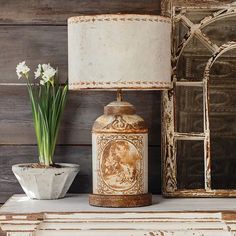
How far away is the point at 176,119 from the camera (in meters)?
2.02

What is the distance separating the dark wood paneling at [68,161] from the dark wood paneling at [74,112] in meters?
0.03

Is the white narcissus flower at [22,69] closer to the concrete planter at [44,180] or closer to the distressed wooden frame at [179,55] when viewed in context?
the concrete planter at [44,180]

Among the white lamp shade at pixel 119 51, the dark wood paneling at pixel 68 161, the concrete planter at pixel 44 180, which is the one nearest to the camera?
the white lamp shade at pixel 119 51

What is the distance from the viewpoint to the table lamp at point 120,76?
5.78ft

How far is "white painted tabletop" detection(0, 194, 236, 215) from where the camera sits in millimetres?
1793

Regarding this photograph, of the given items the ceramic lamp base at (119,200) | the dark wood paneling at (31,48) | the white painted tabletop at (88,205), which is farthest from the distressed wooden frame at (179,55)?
the dark wood paneling at (31,48)

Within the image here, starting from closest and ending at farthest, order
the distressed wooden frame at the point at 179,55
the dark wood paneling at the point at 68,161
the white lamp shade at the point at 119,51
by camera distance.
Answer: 1. the white lamp shade at the point at 119,51
2. the distressed wooden frame at the point at 179,55
3. the dark wood paneling at the point at 68,161

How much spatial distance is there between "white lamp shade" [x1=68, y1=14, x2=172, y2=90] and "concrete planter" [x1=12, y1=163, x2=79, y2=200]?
0.86 feet

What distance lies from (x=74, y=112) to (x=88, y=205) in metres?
0.36

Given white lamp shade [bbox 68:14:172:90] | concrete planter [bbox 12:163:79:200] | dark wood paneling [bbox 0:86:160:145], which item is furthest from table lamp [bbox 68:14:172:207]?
dark wood paneling [bbox 0:86:160:145]

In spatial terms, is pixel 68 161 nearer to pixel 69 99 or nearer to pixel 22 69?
pixel 69 99

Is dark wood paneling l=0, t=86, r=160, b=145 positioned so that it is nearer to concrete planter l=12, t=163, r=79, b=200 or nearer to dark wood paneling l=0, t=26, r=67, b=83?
dark wood paneling l=0, t=26, r=67, b=83

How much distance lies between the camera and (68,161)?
2117mm

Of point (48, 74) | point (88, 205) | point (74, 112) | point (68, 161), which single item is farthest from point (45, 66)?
point (88, 205)
